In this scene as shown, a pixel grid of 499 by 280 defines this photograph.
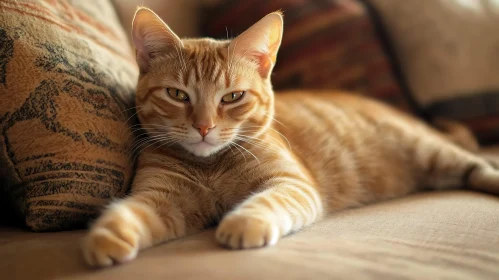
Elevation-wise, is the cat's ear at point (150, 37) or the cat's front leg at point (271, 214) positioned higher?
the cat's ear at point (150, 37)

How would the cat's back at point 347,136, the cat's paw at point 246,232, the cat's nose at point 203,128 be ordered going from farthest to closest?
the cat's back at point 347,136, the cat's nose at point 203,128, the cat's paw at point 246,232

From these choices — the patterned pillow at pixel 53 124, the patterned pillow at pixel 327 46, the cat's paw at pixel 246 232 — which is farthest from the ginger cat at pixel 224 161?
the patterned pillow at pixel 327 46

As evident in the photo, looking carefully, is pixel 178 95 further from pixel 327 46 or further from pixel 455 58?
pixel 455 58

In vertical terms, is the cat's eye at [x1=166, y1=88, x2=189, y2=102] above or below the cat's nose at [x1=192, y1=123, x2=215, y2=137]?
above

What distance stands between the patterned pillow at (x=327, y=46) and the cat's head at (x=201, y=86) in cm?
70

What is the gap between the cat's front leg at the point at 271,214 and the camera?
40.9 inches

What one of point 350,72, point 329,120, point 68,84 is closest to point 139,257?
point 68,84

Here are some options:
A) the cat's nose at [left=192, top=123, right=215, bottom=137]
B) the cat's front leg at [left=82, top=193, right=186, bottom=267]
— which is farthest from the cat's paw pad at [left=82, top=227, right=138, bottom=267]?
the cat's nose at [left=192, top=123, right=215, bottom=137]

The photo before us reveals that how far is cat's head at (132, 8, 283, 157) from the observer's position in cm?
136

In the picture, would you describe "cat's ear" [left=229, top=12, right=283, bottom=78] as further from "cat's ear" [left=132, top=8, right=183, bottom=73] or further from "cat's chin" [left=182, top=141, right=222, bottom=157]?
"cat's chin" [left=182, top=141, right=222, bottom=157]

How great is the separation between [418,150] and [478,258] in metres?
0.98

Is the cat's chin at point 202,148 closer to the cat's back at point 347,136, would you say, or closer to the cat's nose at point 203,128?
the cat's nose at point 203,128

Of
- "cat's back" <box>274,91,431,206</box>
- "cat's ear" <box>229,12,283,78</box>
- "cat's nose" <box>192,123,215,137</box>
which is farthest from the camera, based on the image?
"cat's back" <box>274,91,431,206</box>

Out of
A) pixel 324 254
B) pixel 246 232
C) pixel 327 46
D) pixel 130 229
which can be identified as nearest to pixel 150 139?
pixel 130 229
